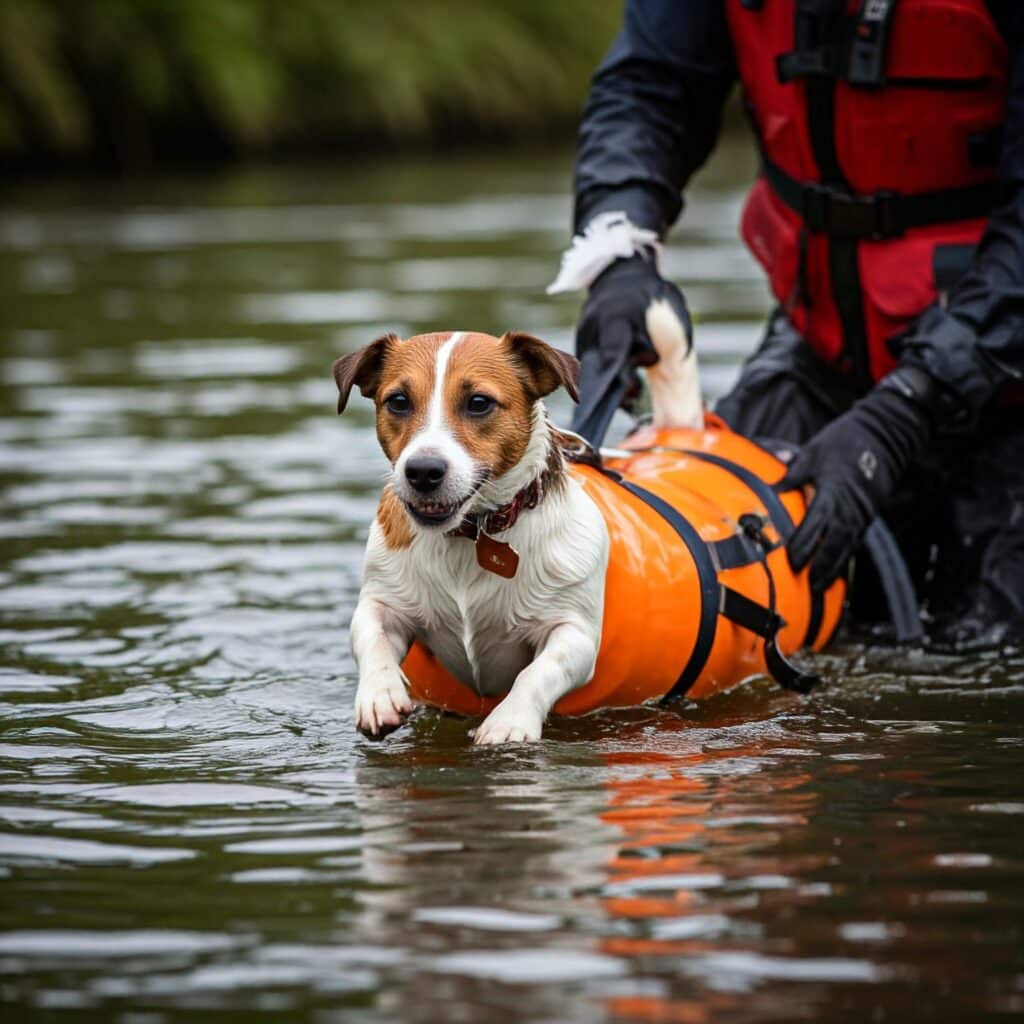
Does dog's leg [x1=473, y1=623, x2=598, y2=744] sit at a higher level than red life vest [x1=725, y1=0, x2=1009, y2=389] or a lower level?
lower

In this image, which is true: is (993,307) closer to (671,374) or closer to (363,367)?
(671,374)

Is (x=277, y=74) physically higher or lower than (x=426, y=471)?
higher

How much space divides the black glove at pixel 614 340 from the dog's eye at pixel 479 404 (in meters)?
0.97

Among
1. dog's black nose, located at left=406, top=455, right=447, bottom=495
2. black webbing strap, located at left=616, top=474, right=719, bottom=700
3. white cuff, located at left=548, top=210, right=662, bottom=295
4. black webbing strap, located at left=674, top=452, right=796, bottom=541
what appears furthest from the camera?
white cuff, located at left=548, top=210, right=662, bottom=295

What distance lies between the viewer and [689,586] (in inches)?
199

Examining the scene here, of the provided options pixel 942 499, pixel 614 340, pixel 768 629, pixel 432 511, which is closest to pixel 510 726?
pixel 432 511

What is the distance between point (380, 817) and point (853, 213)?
8.87 feet

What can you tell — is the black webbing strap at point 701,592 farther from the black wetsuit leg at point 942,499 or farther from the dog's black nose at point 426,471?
the black wetsuit leg at point 942,499

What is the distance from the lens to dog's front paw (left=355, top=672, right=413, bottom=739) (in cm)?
444

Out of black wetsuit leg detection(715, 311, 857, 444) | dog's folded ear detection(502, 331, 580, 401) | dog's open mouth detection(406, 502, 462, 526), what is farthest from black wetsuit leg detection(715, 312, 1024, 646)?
dog's open mouth detection(406, 502, 462, 526)

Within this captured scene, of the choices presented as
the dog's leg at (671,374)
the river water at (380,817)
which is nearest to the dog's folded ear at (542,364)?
the river water at (380,817)

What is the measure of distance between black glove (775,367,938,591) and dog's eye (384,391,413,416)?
142 centimetres

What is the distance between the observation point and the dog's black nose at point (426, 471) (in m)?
4.31

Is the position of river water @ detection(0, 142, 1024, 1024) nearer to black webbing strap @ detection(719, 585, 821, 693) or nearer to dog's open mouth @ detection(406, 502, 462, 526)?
black webbing strap @ detection(719, 585, 821, 693)
